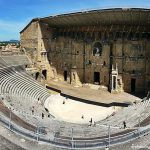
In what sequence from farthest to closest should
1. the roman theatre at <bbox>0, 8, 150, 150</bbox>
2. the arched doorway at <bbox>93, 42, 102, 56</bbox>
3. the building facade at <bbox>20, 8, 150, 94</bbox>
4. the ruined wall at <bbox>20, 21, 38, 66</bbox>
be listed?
the ruined wall at <bbox>20, 21, 38, 66</bbox> → the arched doorway at <bbox>93, 42, 102, 56</bbox> → the building facade at <bbox>20, 8, 150, 94</bbox> → the roman theatre at <bbox>0, 8, 150, 150</bbox>

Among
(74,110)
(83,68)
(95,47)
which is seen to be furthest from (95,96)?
(95,47)

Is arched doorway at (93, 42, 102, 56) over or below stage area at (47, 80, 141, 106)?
over

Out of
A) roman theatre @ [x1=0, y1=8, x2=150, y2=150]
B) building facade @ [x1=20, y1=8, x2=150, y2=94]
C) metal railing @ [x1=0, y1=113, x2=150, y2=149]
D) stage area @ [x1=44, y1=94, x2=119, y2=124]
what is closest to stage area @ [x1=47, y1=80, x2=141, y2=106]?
roman theatre @ [x1=0, y1=8, x2=150, y2=150]

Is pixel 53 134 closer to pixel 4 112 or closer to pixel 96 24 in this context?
pixel 4 112

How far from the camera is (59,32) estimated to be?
60.5 m

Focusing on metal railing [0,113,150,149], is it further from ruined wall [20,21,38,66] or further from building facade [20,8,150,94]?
ruined wall [20,21,38,66]

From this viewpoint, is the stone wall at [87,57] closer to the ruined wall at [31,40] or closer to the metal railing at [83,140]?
the ruined wall at [31,40]

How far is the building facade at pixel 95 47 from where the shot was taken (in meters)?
49.5

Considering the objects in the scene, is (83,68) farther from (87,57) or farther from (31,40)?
(31,40)

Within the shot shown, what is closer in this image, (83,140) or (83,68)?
(83,140)

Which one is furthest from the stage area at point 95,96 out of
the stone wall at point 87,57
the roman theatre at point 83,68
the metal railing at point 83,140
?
the metal railing at point 83,140

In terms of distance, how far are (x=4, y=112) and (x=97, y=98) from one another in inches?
866

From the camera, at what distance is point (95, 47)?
181 feet

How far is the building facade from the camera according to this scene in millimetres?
49500
